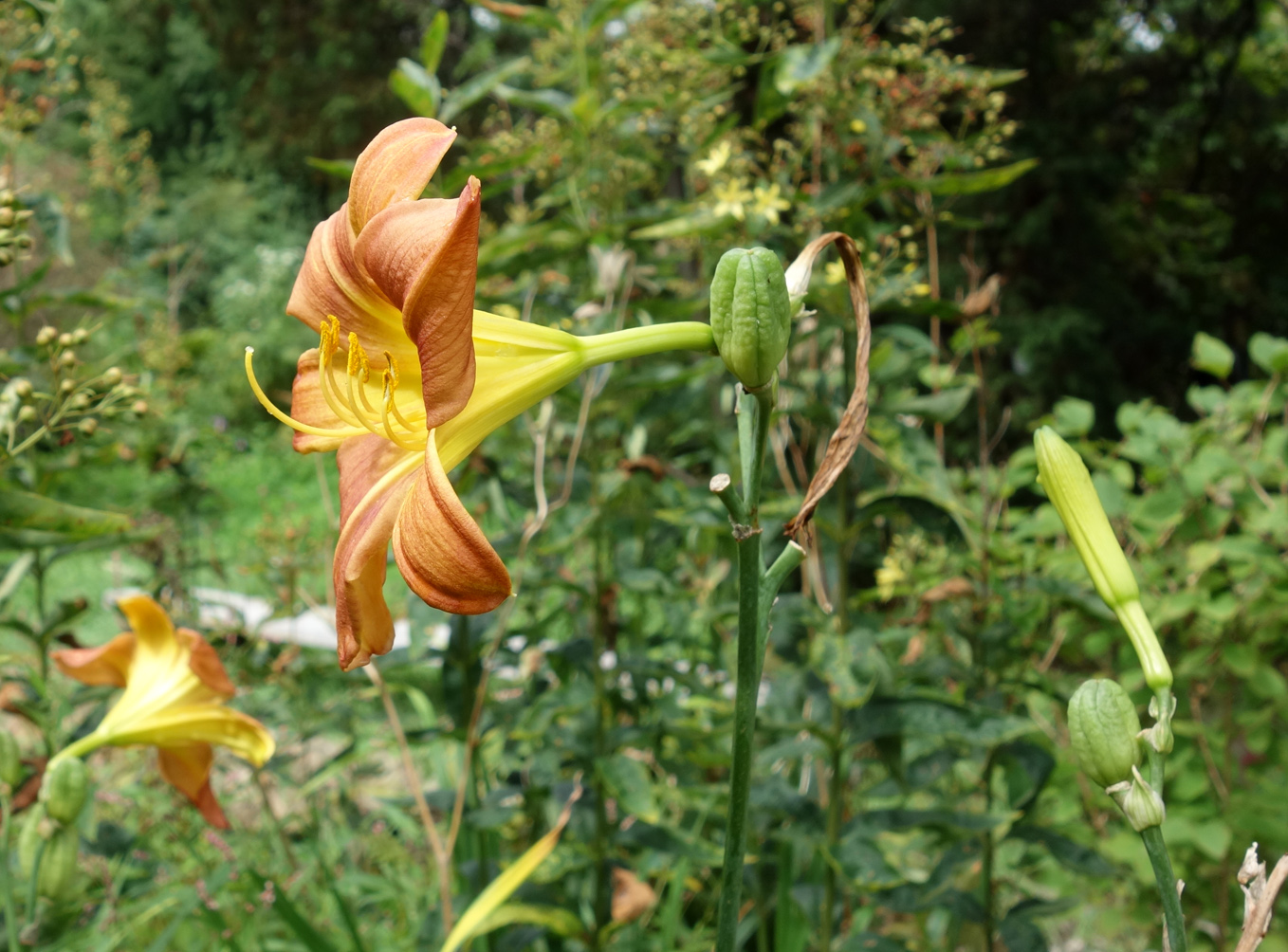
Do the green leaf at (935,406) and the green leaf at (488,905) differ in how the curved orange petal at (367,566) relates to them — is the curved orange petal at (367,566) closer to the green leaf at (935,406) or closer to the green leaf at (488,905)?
the green leaf at (488,905)

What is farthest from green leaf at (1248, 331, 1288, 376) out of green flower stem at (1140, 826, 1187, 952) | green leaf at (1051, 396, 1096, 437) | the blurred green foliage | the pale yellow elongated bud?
green flower stem at (1140, 826, 1187, 952)

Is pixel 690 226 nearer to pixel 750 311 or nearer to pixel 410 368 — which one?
pixel 410 368

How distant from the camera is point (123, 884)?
192cm

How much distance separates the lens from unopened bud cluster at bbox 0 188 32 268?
86cm

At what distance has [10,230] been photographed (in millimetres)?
896

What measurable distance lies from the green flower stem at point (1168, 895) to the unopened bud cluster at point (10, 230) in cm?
102

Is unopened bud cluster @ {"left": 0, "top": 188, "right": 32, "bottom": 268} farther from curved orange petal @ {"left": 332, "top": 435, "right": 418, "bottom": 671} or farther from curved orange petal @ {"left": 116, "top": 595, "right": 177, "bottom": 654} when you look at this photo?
Result: curved orange petal @ {"left": 332, "top": 435, "right": 418, "bottom": 671}

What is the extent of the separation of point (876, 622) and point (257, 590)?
2001 millimetres

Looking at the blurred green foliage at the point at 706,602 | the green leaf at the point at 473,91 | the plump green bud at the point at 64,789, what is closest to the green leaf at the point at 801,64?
the blurred green foliage at the point at 706,602

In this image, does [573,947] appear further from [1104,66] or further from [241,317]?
[241,317]

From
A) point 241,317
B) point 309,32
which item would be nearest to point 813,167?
point 241,317

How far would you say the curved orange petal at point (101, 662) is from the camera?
3.52 feet

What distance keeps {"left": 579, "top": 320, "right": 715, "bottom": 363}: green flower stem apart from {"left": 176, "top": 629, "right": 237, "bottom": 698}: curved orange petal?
0.70m

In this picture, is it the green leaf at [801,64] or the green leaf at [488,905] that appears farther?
the green leaf at [801,64]
